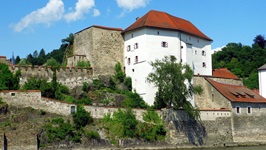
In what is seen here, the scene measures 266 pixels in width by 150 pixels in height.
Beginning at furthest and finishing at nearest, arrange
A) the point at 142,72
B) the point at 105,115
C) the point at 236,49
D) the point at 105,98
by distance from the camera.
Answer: the point at 236,49 → the point at 142,72 → the point at 105,98 → the point at 105,115

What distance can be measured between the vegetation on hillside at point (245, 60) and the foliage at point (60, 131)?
55957 millimetres

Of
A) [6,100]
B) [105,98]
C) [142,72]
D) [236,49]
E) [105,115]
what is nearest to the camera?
[6,100]

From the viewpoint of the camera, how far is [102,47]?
52375 millimetres

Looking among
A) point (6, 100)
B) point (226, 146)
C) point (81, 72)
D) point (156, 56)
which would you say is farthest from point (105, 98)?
point (226, 146)

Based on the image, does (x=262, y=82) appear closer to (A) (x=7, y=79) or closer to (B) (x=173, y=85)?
(B) (x=173, y=85)

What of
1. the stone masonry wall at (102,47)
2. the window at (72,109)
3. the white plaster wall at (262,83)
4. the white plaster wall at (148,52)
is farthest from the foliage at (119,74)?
the white plaster wall at (262,83)

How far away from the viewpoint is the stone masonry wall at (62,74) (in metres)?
46.2

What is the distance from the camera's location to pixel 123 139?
40.2m

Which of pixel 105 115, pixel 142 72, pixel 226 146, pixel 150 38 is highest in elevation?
pixel 150 38

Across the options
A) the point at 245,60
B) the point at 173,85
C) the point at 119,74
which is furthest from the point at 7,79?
the point at 245,60

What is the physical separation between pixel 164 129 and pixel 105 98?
799 centimetres

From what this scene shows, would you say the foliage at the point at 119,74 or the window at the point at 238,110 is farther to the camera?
the foliage at the point at 119,74

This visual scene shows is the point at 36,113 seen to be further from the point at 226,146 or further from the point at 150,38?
the point at 226,146

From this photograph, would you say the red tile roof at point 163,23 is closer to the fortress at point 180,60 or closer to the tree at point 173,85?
the fortress at point 180,60
